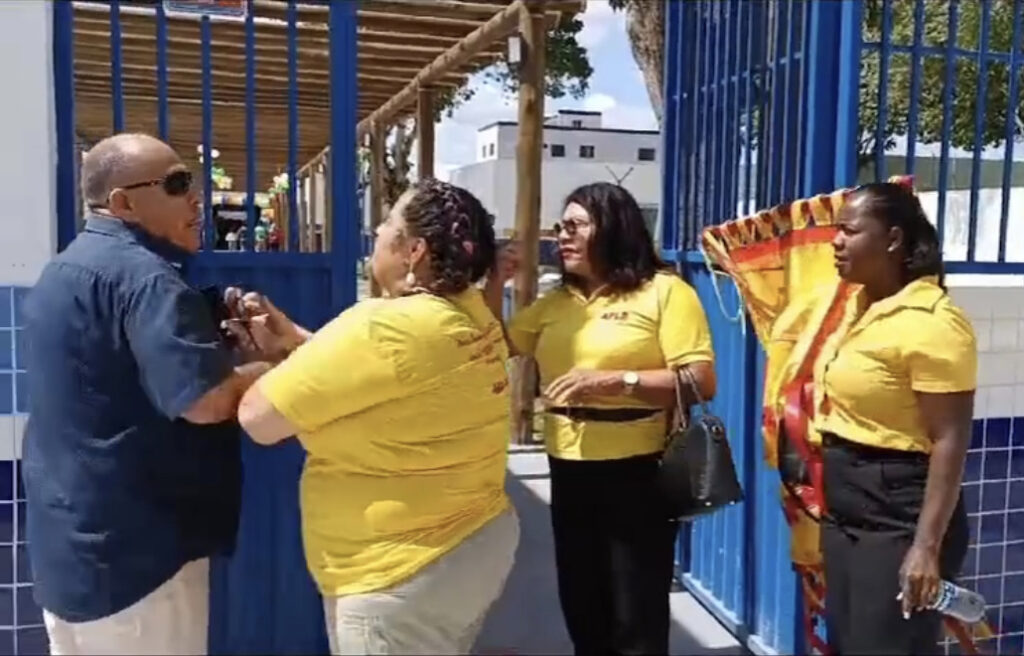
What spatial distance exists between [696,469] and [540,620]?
1817 mm

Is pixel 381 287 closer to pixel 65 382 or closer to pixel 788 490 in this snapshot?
pixel 65 382

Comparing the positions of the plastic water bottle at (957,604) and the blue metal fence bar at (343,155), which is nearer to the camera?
the plastic water bottle at (957,604)

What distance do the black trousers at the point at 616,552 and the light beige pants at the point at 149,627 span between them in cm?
107

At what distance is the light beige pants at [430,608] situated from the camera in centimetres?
213

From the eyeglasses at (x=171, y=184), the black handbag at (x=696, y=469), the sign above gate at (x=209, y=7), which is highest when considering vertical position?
the sign above gate at (x=209, y=7)

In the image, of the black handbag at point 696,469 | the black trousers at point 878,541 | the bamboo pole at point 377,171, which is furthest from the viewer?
the bamboo pole at point 377,171

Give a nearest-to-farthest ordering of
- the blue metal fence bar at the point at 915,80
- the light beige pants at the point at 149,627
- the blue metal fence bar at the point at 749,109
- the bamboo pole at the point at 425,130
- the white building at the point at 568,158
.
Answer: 1. the light beige pants at the point at 149,627
2. the blue metal fence bar at the point at 915,80
3. the blue metal fence bar at the point at 749,109
4. the bamboo pole at the point at 425,130
5. the white building at the point at 568,158

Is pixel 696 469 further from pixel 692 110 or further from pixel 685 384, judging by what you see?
pixel 692 110

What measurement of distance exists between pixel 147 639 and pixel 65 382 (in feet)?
1.85

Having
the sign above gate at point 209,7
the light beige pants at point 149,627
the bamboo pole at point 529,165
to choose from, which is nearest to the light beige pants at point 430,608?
the light beige pants at point 149,627

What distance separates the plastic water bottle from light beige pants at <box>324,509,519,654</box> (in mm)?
1022

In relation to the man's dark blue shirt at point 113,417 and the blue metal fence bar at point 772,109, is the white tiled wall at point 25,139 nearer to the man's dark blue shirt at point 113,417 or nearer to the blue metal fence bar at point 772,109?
the man's dark blue shirt at point 113,417

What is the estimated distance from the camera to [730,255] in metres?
3.66

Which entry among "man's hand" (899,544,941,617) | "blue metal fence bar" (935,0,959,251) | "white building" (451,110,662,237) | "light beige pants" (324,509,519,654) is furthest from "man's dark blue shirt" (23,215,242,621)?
"white building" (451,110,662,237)
